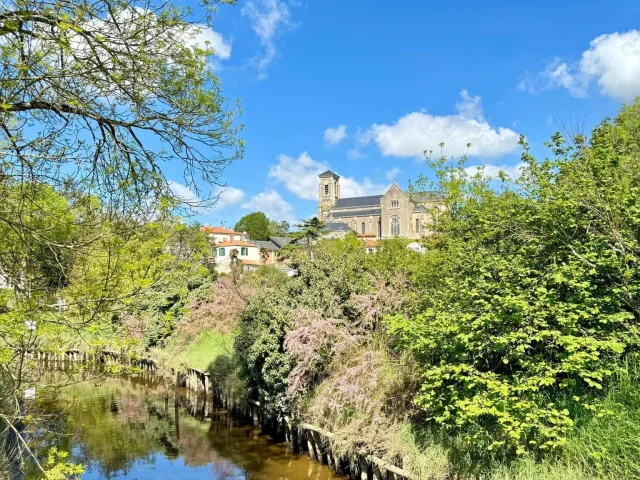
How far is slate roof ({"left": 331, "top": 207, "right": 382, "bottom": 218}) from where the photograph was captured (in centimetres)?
8618

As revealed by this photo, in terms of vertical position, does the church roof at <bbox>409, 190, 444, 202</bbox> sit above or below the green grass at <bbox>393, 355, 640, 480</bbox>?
above

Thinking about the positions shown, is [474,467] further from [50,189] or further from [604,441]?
[50,189]

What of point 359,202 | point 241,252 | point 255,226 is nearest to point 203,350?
point 241,252

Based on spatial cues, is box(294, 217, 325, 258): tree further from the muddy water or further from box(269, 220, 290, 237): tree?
box(269, 220, 290, 237): tree

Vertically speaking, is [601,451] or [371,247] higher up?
[371,247]

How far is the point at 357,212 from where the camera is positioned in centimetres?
8862

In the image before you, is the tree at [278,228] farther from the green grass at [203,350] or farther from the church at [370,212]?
the green grass at [203,350]

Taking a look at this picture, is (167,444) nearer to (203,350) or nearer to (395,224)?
(203,350)

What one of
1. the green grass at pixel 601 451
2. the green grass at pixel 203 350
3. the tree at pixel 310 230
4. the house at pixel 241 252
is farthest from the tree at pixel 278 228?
the green grass at pixel 601 451

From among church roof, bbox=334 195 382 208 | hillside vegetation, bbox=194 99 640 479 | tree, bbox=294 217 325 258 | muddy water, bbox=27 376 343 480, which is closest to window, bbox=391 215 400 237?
church roof, bbox=334 195 382 208

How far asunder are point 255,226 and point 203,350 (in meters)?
70.9

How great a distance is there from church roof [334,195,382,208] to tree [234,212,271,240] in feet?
46.6

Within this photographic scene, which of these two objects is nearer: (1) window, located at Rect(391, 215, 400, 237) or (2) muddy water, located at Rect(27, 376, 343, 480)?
(2) muddy water, located at Rect(27, 376, 343, 480)

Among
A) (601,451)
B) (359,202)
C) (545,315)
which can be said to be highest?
(359,202)
